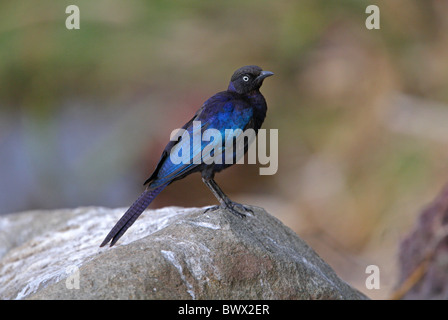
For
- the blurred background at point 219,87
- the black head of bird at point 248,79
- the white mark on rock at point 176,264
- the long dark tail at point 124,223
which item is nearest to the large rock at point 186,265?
the white mark on rock at point 176,264

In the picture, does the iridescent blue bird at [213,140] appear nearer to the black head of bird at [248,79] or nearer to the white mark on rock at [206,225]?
the black head of bird at [248,79]

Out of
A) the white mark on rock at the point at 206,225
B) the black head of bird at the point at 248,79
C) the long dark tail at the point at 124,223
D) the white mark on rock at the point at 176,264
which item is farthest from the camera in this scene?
the black head of bird at the point at 248,79

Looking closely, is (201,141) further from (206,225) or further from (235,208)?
(206,225)

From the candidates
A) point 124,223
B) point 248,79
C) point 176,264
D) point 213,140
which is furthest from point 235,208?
point 176,264

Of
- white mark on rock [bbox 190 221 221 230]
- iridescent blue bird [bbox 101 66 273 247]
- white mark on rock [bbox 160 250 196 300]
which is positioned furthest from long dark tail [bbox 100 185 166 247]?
white mark on rock [bbox 160 250 196 300]
